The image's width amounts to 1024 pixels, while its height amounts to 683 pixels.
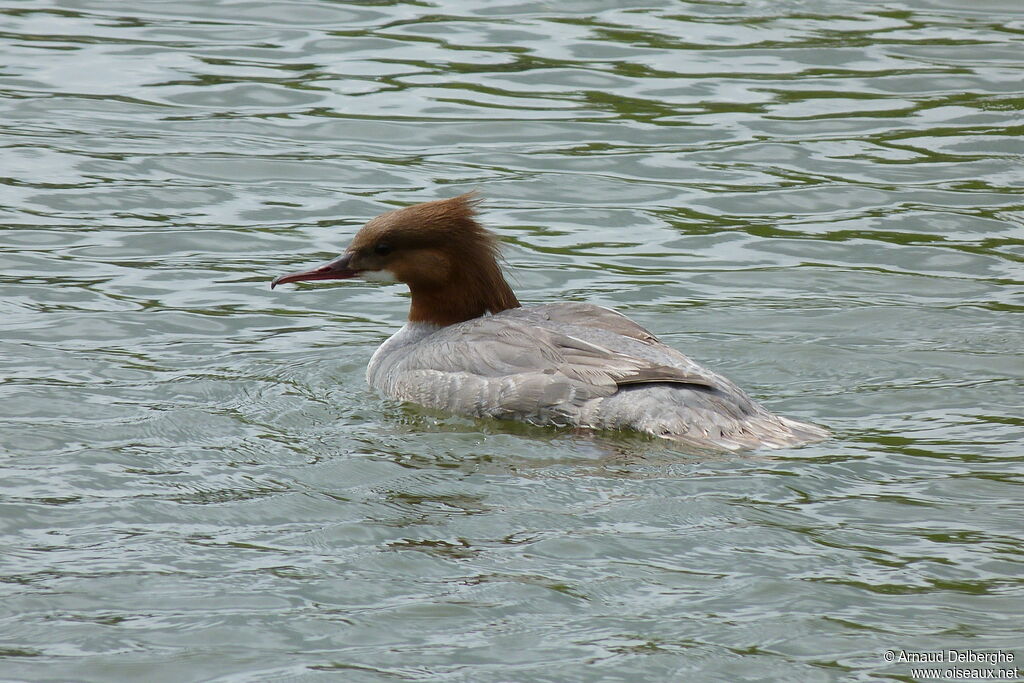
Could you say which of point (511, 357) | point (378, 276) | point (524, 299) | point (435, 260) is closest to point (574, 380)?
point (511, 357)

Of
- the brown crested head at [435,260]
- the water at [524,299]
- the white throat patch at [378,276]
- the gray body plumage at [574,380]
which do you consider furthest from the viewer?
the white throat patch at [378,276]

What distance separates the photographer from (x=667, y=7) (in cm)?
1534

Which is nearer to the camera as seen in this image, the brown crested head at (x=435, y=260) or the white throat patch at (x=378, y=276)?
the brown crested head at (x=435, y=260)

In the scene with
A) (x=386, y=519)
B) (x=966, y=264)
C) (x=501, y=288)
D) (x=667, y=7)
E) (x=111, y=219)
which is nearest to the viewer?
(x=386, y=519)

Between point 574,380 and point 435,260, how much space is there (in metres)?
1.40

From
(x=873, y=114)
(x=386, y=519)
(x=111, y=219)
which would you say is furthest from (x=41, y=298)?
(x=873, y=114)

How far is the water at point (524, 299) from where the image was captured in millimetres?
5570

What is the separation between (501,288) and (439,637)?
3.64 meters

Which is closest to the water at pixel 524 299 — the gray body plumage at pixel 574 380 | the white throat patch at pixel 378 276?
the gray body plumage at pixel 574 380

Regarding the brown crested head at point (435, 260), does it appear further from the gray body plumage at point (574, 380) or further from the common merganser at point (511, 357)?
the gray body plumage at point (574, 380)

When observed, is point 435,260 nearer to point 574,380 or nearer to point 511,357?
point 511,357

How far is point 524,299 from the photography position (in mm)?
10047

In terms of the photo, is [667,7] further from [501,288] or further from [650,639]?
[650,639]

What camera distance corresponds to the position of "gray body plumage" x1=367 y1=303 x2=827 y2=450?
745cm
